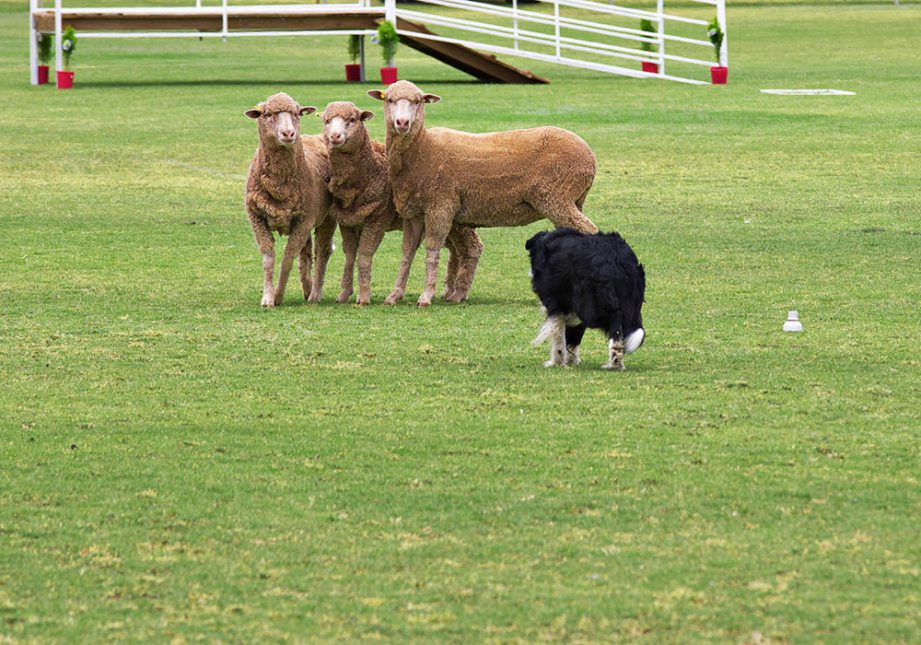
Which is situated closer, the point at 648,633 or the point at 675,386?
the point at 648,633

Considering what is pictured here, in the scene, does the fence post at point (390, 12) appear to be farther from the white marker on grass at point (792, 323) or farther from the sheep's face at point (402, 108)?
the white marker on grass at point (792, 323)

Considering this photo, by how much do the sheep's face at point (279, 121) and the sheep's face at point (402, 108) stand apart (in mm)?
785

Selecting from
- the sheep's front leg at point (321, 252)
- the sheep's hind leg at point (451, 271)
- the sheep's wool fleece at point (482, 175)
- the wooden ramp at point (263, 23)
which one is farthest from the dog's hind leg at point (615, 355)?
the wooden ramp at point (263, 23)

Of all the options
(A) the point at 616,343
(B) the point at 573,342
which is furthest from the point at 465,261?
(A) the point at 616,343

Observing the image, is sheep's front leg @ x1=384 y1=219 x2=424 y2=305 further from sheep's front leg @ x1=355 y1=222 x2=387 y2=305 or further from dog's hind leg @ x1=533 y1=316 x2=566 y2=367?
dog's hind leg @ x1=533 y1=316 x2=566 y2=367

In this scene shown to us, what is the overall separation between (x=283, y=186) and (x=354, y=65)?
2112cm

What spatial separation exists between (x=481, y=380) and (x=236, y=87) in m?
23.4

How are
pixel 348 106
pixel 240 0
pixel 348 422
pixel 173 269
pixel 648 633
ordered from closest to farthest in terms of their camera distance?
pixel 648 633 → pixel 348 422 → pixel 348 106 → pixel 173 269 → pixel 240 0

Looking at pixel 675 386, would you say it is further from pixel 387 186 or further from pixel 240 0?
pixel 240 0

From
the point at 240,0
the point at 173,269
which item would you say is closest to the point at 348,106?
the point at 173,269

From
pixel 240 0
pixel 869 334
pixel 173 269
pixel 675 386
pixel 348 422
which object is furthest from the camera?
pixel 240 0

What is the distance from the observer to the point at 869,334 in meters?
12.0

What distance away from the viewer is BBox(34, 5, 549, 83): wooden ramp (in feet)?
110

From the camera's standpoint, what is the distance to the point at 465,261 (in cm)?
1416
